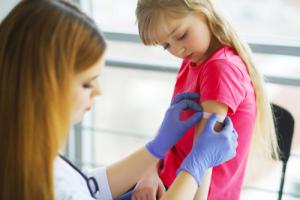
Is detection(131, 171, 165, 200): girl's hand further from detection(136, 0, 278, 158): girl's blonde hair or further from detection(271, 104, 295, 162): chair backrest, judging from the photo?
detection(271, 104, 295, 162): chair backrest

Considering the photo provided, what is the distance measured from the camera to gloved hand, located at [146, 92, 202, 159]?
1.19 m

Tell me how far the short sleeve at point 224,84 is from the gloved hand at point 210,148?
5cm

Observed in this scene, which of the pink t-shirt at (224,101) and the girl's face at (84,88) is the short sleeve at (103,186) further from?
the girl's face at (84,88)

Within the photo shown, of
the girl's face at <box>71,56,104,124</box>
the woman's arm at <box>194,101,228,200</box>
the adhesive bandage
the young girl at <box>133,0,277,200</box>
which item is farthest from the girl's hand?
the girl's face at <box>71,56,104,124</box>

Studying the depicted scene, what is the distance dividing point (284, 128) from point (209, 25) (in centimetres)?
57

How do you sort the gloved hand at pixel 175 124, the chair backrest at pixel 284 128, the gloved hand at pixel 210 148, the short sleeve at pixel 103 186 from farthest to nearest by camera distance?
the chair backrest at pixel 284 128, the short sleeve at pixel 103 186, the gloved hand at pixel 175 124, the gloved hand at pixel 210 148

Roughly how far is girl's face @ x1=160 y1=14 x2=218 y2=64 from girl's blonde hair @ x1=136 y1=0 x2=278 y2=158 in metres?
0.02

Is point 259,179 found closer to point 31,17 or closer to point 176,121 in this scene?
point 176,121

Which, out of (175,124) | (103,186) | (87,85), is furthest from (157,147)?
(87,85)

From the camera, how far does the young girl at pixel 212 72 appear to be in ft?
3.65

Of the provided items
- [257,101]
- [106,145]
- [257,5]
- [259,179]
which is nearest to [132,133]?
[106,145]

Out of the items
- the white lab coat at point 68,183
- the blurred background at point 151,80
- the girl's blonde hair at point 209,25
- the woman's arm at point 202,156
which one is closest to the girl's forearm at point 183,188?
the woman's arm at point 202,156

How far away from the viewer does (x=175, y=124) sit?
124cm

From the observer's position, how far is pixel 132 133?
91.4 inches
